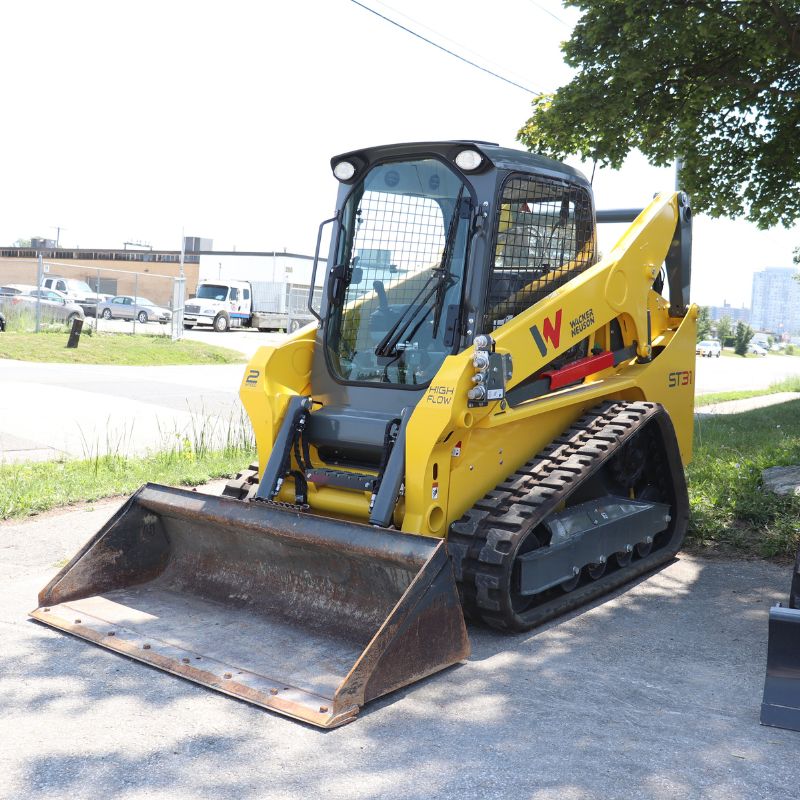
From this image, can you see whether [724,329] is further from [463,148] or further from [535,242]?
[463,148]

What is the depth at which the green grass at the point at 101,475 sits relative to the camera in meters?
7.51

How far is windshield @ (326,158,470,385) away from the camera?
5414 mm

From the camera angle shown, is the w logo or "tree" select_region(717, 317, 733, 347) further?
"tree" select_region(717, 317, 733, 347)

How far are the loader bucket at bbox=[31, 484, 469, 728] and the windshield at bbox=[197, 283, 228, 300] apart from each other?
30.6 meters

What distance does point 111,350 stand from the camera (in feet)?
70.7

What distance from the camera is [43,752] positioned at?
11.5 ft

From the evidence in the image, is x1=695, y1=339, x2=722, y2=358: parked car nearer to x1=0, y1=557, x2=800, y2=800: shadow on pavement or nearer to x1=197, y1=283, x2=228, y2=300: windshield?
x1=197, y1=283, x2=228, y2=300: windshield

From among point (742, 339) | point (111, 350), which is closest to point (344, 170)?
point (111, 350)

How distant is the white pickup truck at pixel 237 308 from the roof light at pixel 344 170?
1059 inches

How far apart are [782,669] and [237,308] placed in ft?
109

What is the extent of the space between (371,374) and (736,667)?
2589 millimetres

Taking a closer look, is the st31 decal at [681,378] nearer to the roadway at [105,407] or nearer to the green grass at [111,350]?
the roadway at [105,407]

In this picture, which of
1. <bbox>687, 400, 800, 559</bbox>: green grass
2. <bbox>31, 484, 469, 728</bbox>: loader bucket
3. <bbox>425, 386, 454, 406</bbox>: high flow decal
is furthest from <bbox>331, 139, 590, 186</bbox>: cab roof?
<bbox>687, 400, 800, 559</bbox>: green grass

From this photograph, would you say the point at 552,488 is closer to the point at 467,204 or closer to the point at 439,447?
the point at 439,447
